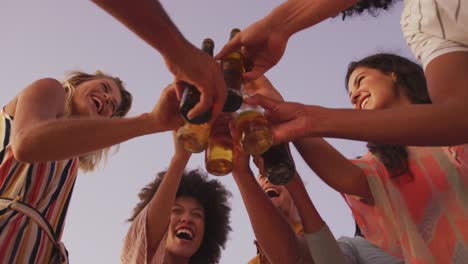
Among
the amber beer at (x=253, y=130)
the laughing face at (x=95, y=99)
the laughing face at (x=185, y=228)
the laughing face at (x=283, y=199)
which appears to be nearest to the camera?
the amber beer at (x=253, y=130)

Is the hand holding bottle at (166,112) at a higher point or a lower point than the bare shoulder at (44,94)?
lower

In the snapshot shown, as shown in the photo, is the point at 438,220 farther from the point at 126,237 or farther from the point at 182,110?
the point at 126,237

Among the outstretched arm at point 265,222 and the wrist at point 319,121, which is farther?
the outstretched arm at point 265,222

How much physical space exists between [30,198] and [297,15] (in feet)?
4.63

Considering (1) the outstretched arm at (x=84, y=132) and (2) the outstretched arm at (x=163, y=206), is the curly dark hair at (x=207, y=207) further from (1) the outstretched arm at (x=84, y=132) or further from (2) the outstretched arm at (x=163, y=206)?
(1) the outstretched arm at (x=84, y=132)

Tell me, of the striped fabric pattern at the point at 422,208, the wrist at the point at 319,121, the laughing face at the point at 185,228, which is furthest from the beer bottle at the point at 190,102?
the laughing face at the point at 185,228

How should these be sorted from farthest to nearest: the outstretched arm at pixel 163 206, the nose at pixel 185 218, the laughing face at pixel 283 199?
the nose at pixel 185 218 < the laughing face at pixel 283 199 < the outstretched arm at pixel 163 206

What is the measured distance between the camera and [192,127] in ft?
5.50

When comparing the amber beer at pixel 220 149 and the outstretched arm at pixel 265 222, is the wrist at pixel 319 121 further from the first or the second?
the outstretched arm at pixel 265 222

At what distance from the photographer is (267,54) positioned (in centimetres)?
213

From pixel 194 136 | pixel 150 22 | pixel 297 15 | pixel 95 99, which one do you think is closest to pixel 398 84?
pixel 297 15

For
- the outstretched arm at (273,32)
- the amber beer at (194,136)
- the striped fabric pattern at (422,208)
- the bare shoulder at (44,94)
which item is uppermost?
the bare shoulder at (44,94)

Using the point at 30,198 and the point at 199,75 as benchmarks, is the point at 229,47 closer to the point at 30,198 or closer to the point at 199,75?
the point at 199,75

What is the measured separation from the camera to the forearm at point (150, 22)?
4.73ft
